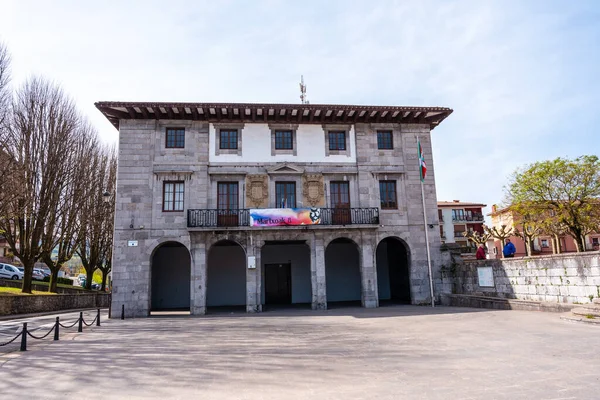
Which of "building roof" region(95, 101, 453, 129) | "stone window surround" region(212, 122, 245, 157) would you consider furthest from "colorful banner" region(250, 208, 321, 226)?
"building roof" region(95, 101, 453, 129)

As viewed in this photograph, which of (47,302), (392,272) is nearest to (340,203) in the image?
(392,272)

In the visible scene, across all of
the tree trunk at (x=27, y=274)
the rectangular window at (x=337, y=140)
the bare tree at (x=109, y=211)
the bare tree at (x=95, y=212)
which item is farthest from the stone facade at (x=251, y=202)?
the bare tree at (x=109, y=211)

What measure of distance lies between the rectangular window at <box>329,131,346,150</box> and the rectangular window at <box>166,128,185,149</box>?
289 inches

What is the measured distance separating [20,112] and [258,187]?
43.5 feet

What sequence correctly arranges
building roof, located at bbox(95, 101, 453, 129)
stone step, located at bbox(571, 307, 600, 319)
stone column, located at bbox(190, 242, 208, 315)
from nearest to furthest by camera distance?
stone step, located at bbox(571, 307, 600, 319) → stone column, located at bbox(190, 242, 208, 315) → building roof, located at bbox(95, 101, 453, 129)

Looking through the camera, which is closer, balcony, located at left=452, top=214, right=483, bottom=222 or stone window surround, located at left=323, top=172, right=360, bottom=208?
stone window surround, located at left=323, top=172, right=360, bottom=208

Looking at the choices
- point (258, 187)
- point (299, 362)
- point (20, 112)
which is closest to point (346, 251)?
point (258, 187)

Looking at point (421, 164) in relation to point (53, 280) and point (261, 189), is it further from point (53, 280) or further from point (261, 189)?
point (53, 280)

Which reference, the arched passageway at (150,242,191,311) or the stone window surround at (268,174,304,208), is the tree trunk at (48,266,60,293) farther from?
the stone window surround at (268,174,304,208)

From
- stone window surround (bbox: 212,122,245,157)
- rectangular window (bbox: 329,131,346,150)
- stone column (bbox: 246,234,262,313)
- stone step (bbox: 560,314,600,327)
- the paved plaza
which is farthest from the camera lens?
rectangular window (bbox: 329,131,346,150)

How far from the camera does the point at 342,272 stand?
2273 centimetres

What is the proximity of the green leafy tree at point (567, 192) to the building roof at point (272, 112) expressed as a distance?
49.4ft

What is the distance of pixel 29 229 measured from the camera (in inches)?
848

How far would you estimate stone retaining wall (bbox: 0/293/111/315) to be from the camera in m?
19.1
